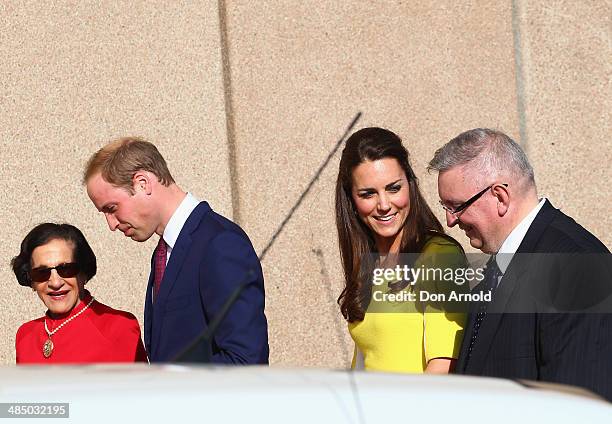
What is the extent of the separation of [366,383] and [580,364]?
114 centimetres

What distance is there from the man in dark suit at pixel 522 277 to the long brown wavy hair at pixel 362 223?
33 cm

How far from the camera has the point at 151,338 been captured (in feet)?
13.4

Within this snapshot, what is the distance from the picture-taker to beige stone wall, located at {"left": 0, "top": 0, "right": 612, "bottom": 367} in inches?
250

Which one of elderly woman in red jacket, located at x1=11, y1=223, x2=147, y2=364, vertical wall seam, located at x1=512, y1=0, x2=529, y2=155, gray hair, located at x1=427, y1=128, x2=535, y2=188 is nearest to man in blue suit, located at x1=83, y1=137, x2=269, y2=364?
elderly woman in red jacket, located at x1=11, y1=223, x2=147, y2=364

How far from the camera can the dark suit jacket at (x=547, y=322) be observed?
3.31 m

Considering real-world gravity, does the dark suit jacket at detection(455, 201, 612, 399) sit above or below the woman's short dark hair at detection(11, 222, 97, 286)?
below

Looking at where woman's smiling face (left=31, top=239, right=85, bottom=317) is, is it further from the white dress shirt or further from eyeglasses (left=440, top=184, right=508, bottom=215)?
eyeglasses (left=440, top=184, right=508, bottom=215)

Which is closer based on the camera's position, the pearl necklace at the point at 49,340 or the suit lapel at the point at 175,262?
the suit lapel at the point at 175,262

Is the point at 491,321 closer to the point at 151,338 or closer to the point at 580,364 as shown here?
the point at 580,364

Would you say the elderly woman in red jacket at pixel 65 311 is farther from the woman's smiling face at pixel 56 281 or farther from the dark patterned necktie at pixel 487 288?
the dark patterned necktie at pixel 487 288

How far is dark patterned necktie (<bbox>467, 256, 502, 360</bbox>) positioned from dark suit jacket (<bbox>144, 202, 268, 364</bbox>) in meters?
0.65

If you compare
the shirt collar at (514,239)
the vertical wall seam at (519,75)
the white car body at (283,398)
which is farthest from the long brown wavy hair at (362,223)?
the vertical wall seam at (519,75)

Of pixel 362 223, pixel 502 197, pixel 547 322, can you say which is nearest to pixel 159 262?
pixel 362 223

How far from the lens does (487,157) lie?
3.72 metres
